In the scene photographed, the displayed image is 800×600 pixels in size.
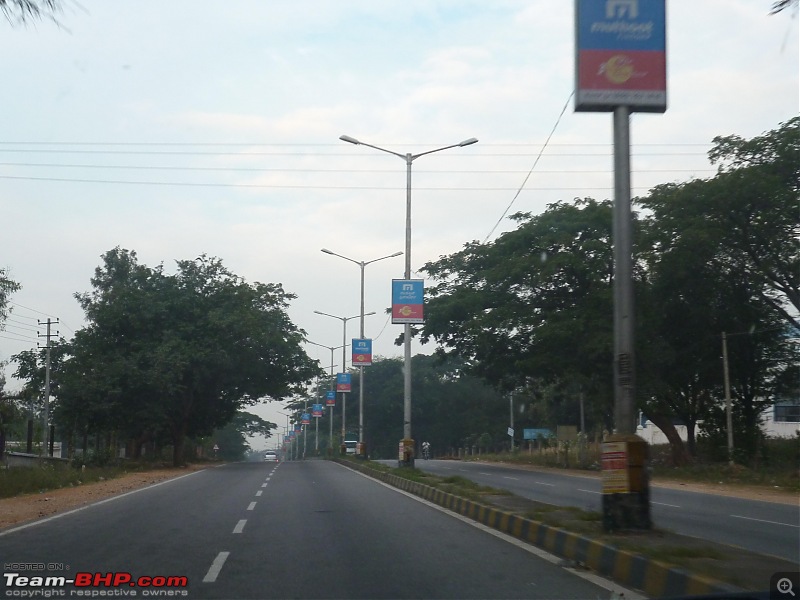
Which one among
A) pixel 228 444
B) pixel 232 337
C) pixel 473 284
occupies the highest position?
pixel 473 284

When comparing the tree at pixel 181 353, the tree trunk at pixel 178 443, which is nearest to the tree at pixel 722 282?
the tree at pixel 181 353

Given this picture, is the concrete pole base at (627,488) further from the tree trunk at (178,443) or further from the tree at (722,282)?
the tree trunk at (178,443)

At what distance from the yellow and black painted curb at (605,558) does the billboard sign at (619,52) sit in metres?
5.22

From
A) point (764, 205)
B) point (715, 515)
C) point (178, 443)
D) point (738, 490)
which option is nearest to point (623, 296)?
point (715, 515)

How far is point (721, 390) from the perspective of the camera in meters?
37.9

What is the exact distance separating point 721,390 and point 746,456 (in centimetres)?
456

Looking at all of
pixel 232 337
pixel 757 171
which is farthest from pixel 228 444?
pixel 757 171

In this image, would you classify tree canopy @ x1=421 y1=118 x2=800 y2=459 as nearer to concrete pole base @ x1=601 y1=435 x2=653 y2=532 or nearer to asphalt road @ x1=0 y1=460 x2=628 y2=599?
asphalt road @ x1=0 y1=460 x2=628 y2=599

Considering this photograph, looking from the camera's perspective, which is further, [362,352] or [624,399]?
[362,352]

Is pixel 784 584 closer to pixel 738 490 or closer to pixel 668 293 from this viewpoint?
pixel 738 490

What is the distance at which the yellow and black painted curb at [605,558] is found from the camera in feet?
24.2

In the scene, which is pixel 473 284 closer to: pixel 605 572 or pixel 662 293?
pixel 662 293

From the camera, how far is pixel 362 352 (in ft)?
125

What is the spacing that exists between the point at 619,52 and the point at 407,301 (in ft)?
52.3
